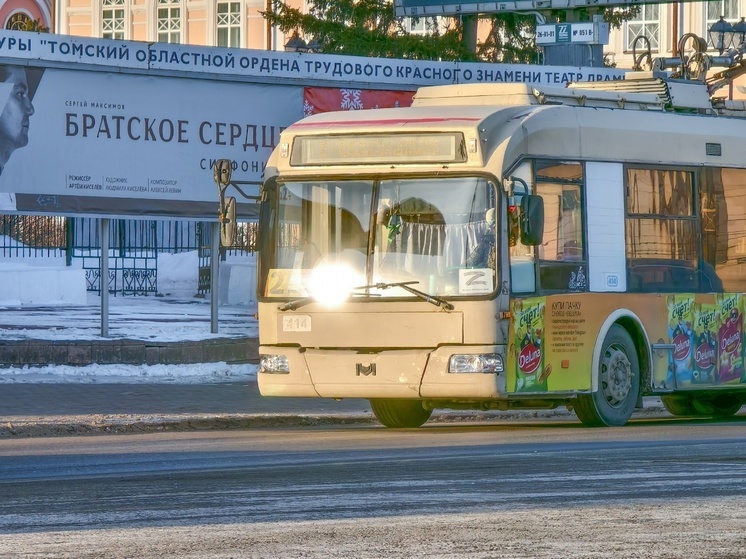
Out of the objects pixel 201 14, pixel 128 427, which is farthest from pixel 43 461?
pixel 201 14

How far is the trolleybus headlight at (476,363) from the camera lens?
1490 cm

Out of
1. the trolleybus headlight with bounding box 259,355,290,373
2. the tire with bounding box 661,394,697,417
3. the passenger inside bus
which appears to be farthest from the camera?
the tire with bounding box 661,394,697,417

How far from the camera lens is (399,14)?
28953mm

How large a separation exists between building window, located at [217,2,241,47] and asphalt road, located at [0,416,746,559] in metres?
51.3

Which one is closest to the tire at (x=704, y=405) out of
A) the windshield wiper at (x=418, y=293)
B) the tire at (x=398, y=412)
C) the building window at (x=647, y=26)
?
the tire at (x=398, y=412)

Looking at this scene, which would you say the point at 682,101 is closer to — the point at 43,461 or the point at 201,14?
the point at 43,461

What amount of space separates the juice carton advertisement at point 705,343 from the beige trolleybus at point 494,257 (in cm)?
2

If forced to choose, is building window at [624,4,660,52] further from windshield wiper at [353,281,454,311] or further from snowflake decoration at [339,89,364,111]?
windshield wiper at [353,281,454,311]

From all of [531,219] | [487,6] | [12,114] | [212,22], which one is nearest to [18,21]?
[212,22]

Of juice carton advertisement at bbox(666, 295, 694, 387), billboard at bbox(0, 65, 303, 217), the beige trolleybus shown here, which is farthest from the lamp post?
juice carton advertisement at bbox(666, 295, 694, 387)

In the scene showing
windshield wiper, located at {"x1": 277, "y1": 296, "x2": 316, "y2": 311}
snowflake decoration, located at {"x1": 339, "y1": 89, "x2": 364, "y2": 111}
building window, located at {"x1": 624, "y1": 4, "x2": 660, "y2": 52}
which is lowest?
windshield wiper, located at {"x1": 277, "y1": 296, "x2": 316, "y2": 311}

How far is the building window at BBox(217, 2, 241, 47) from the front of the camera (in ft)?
214

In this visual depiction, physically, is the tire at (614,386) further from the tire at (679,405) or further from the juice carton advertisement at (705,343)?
the tire at (679,405)

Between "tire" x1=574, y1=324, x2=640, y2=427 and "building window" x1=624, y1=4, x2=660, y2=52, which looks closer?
"tire" x1=574, y1=324, x2=640, y2=427
